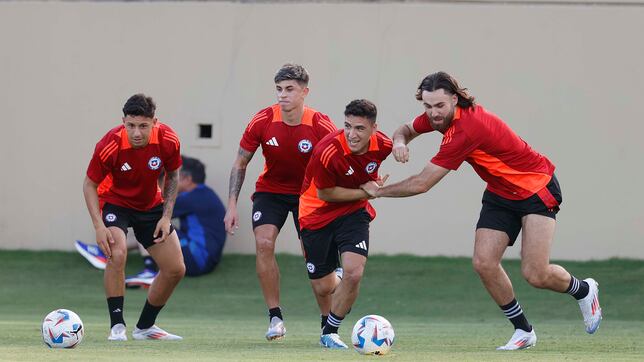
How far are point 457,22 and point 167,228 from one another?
25.5 feet

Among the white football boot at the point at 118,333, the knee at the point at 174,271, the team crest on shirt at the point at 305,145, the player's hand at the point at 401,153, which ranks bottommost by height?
the white football boot at the point at 118,333

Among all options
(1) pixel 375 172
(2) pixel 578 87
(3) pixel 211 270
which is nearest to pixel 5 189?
(3) pixel 211 270

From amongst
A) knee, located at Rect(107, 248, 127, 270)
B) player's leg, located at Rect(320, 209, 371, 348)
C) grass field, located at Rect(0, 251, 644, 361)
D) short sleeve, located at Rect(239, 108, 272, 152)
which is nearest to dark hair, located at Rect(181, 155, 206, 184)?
grass field, located at Rect(0, 251, 644, 361)

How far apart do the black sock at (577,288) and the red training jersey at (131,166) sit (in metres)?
3.49

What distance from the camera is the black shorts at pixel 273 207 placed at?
11.0m

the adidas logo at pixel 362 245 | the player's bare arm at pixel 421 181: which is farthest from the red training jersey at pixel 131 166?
the player's bare arm at pixel 421 181

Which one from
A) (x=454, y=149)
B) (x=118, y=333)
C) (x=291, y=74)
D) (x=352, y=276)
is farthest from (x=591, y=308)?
(x=118, y=333)

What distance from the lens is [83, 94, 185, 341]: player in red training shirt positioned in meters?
10.4

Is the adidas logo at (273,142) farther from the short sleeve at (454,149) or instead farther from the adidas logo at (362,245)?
the short sleeve at (454,149)

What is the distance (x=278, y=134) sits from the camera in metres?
10.9

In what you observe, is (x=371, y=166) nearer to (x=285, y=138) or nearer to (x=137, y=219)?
(x=285, y=138)

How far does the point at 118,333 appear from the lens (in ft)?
34.5

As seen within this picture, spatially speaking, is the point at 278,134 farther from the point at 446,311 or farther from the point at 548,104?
the point at 548,104

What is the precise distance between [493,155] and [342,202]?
1.30m
